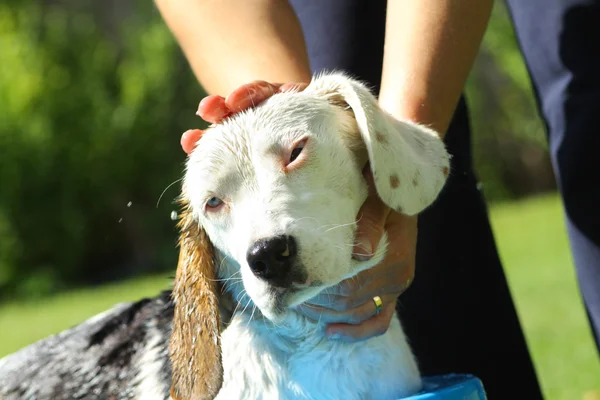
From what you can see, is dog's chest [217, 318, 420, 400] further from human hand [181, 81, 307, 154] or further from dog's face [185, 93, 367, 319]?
human hand [181, 81, 307, 154]

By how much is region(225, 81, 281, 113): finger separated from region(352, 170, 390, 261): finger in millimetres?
422

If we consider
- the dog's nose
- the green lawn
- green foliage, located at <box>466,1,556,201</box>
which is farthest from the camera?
green foliage, located at <box>466,1,556,201</box>

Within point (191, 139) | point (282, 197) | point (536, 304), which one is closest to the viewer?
point (282, 197)

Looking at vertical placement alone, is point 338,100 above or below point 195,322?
above

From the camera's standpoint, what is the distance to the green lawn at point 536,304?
6.17 metres

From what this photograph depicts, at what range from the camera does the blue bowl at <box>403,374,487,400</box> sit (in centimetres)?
272

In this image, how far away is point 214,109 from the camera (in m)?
3.00

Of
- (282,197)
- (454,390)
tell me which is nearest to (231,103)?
(282,197)

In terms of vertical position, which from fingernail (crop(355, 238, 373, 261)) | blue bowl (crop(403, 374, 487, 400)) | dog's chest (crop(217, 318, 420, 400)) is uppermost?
fingernail (crop(355, 238, 373, 261))

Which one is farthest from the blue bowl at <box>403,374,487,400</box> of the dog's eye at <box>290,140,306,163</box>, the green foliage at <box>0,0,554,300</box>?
the green foliage at <box>0,0,554,300</box>

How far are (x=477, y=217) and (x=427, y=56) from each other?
1.12 meters

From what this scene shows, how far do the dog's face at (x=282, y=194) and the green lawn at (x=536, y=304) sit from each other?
3194 mm

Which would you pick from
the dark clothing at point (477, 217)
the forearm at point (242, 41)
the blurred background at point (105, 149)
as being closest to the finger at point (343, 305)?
the forearm at point (242, 41)

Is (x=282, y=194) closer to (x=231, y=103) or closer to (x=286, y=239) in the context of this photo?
→ (x=286, y=239)
